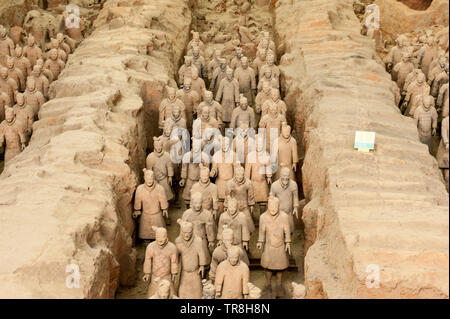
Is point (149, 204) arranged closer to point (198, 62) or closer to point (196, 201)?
point (196, 201)

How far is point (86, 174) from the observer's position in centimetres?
683

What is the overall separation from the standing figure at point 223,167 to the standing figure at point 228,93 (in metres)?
2.21

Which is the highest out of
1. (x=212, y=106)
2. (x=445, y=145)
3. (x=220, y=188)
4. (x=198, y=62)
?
(x=445, y=145)

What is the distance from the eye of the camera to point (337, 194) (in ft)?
19.8

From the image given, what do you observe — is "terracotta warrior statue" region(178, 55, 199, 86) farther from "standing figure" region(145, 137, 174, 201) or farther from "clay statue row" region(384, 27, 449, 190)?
"clay statue row" region(384, 27, 449, 190)

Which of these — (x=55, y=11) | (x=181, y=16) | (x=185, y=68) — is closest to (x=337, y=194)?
(x=185, y=68)

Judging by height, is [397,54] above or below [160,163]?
below

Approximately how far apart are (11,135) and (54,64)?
8.08 feet

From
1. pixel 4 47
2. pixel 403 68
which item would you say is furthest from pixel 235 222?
pixel 4 47

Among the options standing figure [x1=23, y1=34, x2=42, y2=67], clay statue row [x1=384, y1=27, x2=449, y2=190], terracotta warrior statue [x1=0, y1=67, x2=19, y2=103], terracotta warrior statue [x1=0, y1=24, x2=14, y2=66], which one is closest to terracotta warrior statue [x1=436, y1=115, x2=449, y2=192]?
clay statue row [x1=384, y1=27, x2=449, y2=190]

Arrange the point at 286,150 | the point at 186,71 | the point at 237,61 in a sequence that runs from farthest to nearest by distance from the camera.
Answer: the point at 237,61
the point at 186,71
the point at 286,150

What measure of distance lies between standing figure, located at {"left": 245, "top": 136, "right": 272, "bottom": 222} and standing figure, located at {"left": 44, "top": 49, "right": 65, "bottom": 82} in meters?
4.67

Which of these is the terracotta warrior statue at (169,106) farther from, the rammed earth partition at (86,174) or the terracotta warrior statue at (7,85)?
the terracotta warrior statue at (7,85)
